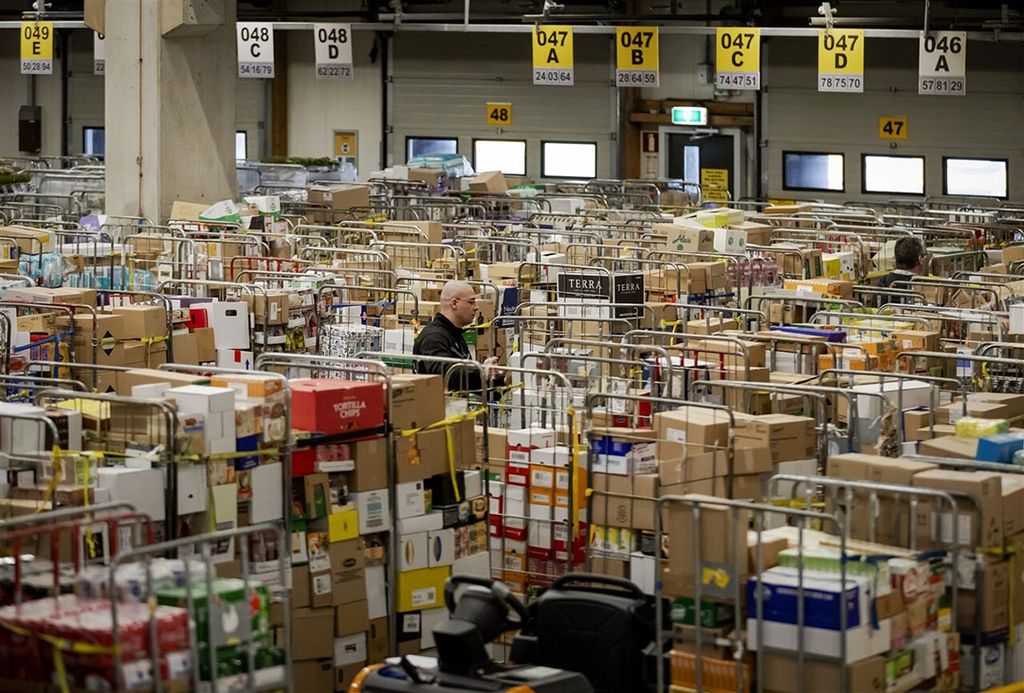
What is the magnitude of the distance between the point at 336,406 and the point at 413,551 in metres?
1.01

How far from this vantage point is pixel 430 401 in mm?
9906

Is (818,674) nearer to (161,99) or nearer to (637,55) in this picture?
(161,99)

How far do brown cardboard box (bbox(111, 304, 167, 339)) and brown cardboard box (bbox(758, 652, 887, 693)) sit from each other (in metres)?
7.08

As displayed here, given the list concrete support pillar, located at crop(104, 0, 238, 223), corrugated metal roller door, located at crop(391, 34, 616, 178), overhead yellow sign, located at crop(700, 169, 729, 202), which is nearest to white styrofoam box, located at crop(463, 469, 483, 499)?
concrete support pillar, located at crop(104, 0, 238, 223)

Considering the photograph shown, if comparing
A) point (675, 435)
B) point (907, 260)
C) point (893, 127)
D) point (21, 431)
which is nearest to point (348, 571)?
point (21, 431)

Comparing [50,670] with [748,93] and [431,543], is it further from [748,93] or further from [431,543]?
[748,93]

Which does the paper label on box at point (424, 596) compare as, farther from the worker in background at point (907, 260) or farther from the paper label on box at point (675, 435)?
the worker in background at point (907, 260)

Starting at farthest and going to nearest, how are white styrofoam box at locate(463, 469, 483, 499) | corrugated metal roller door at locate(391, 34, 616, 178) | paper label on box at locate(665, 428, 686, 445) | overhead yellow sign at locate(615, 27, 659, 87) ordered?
corrugated metal roller door at locate(391, 34, 616, 178), overhead yellow sign at locate(615, 27, 659, 87), white styrofoam box at locate(463, 469, 483, 499), paper label on box at locate(665, 428, 686, 445)

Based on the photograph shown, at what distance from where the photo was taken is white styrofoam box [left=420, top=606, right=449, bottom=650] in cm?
985

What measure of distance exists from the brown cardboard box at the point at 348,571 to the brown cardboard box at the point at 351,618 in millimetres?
29

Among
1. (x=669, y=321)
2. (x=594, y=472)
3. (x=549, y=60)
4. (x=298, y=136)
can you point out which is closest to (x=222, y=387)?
(x=594, y=472)

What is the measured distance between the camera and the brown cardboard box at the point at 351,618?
30.9 feet

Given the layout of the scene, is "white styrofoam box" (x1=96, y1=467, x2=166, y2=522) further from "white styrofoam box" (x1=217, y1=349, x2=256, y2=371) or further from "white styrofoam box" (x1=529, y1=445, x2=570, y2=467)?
"white styrofoam box" (x1=217, y1=349, x2=256, y2=371)

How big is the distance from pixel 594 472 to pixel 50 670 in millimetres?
4236
